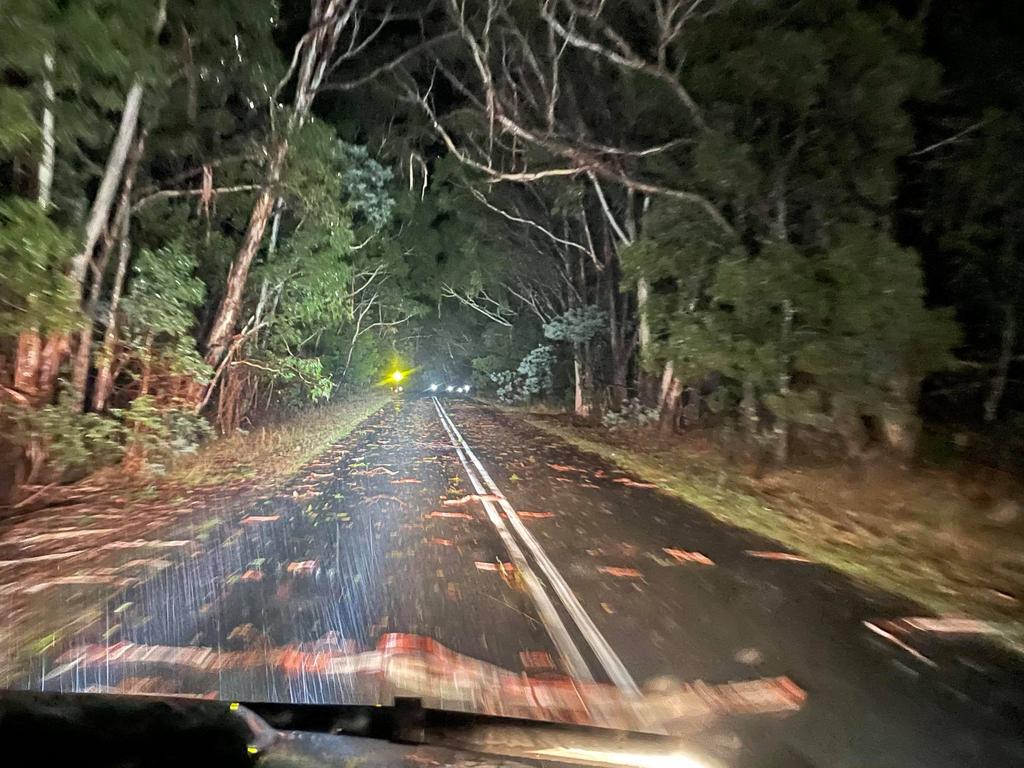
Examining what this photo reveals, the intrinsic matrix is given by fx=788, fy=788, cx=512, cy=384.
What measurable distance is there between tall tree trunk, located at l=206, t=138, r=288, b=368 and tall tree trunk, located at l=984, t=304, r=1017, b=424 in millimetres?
15544

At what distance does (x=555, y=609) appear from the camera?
22.5 ft

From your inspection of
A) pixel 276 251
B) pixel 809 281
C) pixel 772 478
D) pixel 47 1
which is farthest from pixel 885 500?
pixel 276 251

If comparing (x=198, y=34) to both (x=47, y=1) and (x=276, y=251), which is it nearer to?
(x=47, y=1)

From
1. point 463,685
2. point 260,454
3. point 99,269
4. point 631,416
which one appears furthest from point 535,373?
point 463,685

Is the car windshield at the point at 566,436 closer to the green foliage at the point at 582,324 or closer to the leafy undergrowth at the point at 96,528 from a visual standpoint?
the leafy undergrowth at the point at 96,528

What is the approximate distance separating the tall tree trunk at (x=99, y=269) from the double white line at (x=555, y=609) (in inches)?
286

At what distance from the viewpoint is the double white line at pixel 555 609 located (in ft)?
18.0

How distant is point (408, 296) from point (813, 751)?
132ft

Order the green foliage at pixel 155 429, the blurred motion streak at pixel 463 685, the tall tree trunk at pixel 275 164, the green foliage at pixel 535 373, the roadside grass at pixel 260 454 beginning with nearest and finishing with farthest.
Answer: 1. the blurred motion streak at pixel 463 685
2. the green foliage at pixel 155 429
3. the roadside grass at pixel 260 454
4. the tall tree trunk at pixel 275 164
5. the green foliage at pixel 535 373

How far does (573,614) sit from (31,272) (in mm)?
8172

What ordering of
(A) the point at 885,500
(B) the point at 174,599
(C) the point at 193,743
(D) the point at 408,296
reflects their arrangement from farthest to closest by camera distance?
(D) the point at 408,296 < (A) the point at 885,500 < (B) the point at 174,599 < (C) the point at 193,743

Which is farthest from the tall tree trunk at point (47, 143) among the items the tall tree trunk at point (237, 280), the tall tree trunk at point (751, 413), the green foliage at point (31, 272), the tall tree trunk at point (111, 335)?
the tall tree trunk at point (751, 413)

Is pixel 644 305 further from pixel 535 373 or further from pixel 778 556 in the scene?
pixel 535 373

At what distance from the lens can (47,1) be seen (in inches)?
335
